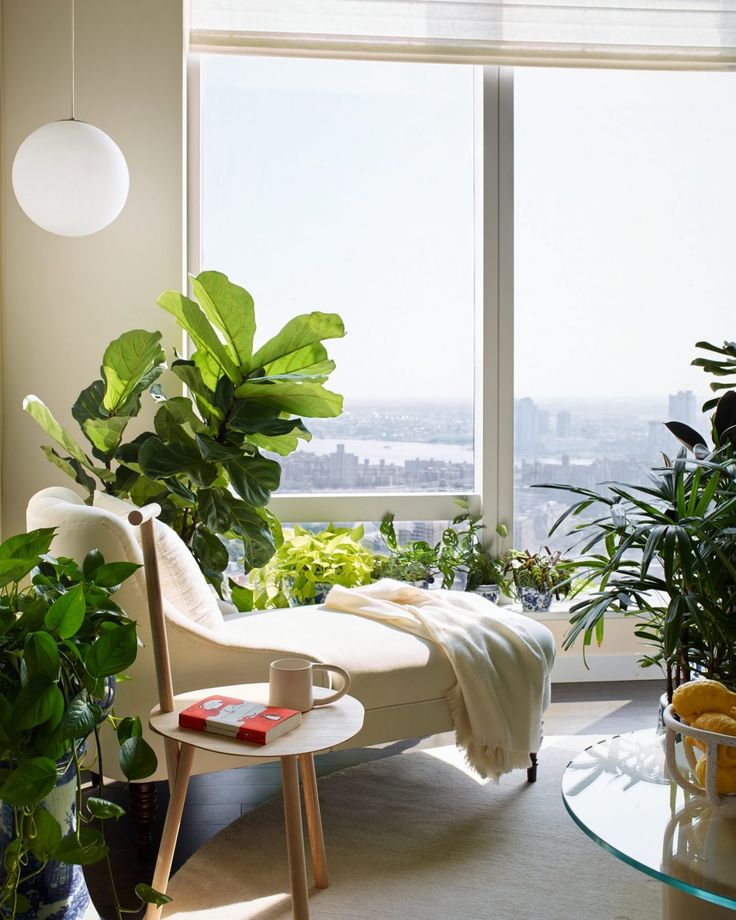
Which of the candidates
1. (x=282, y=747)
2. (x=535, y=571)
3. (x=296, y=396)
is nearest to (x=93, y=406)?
(x=296, y=396)

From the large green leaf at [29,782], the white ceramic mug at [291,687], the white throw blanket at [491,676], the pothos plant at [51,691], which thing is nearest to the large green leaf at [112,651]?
the pothos plant at [51,691]

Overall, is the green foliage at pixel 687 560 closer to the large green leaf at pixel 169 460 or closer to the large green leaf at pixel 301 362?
the large green leaf at pixel 301 362

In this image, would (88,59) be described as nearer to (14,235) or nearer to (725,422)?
(14,235)

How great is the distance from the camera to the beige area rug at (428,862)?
200 centimetres

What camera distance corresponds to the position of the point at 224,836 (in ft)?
7.58

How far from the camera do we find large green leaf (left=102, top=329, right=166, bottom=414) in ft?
9.30

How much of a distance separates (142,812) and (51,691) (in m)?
1.15

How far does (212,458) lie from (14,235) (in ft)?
4.21

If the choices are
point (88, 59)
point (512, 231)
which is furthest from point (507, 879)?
point (88, 59)

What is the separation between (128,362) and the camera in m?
2.85

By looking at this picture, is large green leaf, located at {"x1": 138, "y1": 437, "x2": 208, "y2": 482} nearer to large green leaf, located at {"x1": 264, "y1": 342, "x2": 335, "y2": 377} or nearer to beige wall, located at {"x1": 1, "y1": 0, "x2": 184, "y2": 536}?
large green leaf, located at {"x1": 264, "y1": 342, "x2": 335, "y2": 377}

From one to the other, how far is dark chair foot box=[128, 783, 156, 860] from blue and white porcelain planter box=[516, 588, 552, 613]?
196cm

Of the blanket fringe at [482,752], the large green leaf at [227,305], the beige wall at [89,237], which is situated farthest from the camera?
the beige wall at [89,237]

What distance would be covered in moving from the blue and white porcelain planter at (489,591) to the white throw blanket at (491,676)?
948mm
